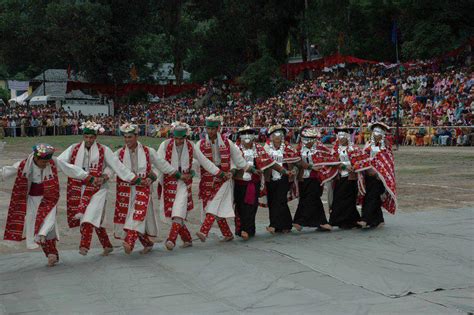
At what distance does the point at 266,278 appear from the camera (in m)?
7.73

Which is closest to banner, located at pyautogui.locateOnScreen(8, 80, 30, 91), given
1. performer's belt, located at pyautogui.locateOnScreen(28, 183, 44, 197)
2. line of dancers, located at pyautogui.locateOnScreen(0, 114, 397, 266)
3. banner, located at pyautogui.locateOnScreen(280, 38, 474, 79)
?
banner, located at pyautogui.locateOnScreen(280, 38, 474, 79)

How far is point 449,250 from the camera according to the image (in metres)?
9.11

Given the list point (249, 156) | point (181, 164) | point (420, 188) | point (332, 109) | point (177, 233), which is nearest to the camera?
point (177, 233)

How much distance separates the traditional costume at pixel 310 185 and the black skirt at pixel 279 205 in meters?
0.22

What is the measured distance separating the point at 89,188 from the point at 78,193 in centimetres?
21

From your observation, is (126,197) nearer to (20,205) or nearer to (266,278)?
(20,205)

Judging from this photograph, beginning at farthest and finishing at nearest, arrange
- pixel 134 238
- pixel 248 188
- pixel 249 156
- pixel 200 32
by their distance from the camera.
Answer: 1. pixel 200 32
2. pixel 249 156
3. pixel 248 188
4. pixel 134 238

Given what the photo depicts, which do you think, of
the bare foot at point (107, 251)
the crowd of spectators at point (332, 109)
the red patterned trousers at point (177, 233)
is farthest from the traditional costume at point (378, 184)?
the crowd of spectators at point (332, 109)

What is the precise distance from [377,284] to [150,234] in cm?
334

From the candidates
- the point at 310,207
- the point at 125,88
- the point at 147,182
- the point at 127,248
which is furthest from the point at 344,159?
the point at 125,88

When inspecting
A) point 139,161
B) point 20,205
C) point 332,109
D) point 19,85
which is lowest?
point 20,205

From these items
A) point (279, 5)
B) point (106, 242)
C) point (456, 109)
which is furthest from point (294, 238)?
point (279, 5)

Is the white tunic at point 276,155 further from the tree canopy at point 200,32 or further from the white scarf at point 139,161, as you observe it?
the tree canopy at point 200,32

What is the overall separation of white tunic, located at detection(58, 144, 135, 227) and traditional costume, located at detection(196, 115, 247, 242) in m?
1.23
